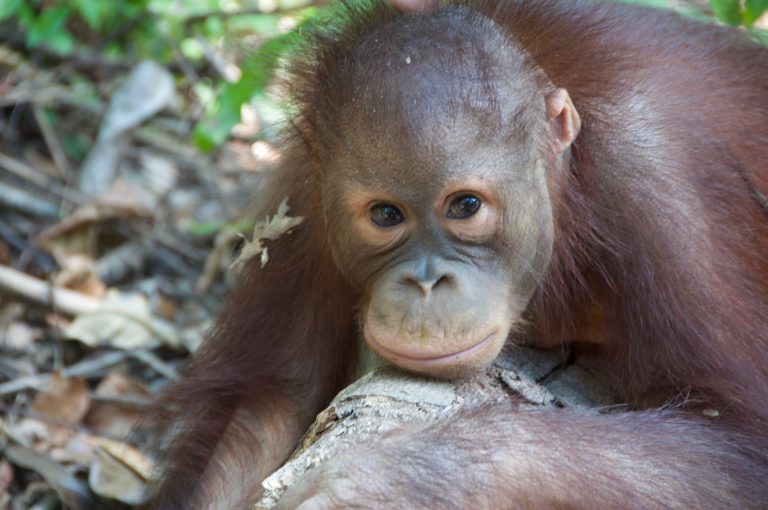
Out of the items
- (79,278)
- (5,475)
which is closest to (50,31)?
(79,278)

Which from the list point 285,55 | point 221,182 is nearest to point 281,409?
point 285,55

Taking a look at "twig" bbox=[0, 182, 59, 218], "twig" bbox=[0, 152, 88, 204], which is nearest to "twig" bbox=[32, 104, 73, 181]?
"twig" bbox=[0, 152, 88, 204]

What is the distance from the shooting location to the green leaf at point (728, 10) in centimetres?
431

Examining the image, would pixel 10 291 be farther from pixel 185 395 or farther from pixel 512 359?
pixel 512 359

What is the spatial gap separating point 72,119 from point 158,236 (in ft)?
3.62

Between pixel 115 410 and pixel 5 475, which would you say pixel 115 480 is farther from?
pixel 115 410

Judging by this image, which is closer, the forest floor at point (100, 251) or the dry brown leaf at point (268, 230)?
the dry brown leaf at point (268, 230)

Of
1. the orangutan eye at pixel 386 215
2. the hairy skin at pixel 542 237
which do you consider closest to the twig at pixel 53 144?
the hairy skin at pixel 542 237

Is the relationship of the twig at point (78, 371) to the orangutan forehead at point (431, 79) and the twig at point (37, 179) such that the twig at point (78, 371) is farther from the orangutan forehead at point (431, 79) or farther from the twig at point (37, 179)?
the orangutan forehead at point (431, 79)

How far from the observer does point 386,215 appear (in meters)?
3.55

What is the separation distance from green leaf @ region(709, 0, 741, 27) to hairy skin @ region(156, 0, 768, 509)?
0.91ft

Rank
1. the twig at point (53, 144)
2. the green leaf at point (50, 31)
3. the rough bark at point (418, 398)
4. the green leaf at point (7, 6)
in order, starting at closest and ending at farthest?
the rough bark at point (418, 398)
the green leaf at point (7, 6)
the twig at point (53, 144)
the green leaf at point (50, 31)

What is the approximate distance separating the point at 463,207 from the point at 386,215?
0.24 meters

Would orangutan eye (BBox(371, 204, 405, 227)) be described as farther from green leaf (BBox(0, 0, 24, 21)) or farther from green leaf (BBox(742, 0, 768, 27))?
green leaf (BBox(0, 0, 24, 21))
